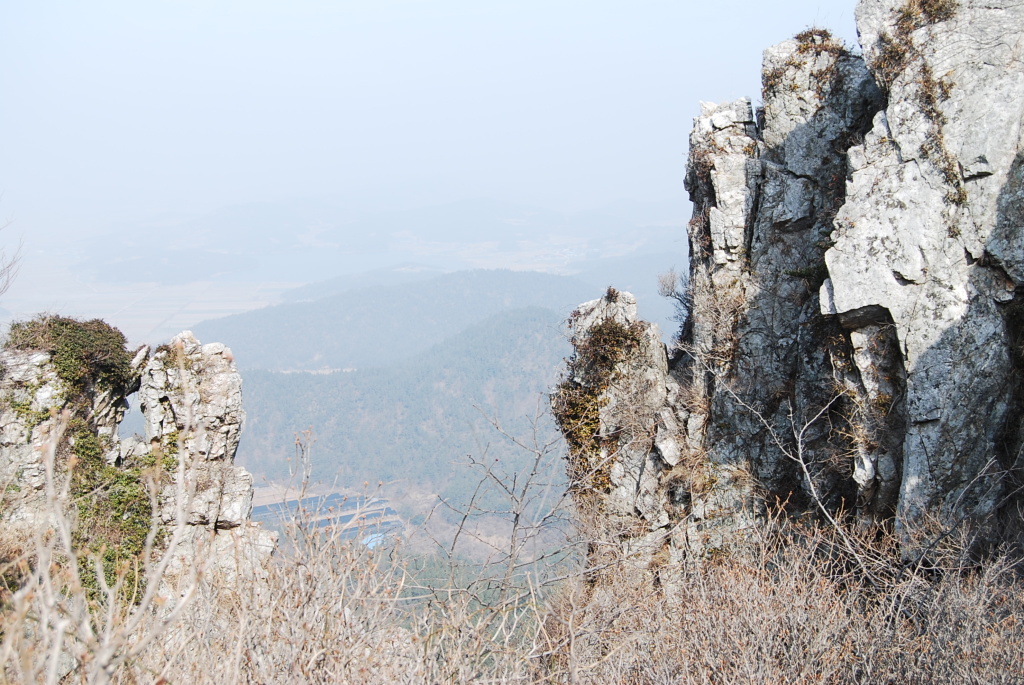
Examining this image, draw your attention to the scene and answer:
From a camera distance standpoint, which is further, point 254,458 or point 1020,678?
point 254,458

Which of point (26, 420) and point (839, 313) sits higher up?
point (839, 313)

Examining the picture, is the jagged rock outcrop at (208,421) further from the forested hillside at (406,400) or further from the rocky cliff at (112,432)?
the forested hillside at (406,400)

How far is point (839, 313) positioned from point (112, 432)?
16051 mm

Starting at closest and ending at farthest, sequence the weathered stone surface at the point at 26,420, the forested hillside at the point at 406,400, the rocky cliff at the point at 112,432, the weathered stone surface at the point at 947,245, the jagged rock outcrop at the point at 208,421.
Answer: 1. the weathered stone surface at the point at 947,245
2. the weathered stone surface at the point at 26,420
3. the rocky cliff at the point at 112,432
4. the jagged rock outcrop at the point at 208,421
5. the forested hillside at the point at 406,400

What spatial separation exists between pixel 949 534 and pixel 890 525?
959 mm

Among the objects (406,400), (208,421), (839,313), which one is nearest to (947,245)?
(839,313)

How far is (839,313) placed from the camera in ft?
37.8

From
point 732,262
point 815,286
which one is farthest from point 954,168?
point 732,262

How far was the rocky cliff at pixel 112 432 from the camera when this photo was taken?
14.4 meters

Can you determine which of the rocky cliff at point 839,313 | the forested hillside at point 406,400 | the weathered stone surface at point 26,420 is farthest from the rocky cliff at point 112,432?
the forested hillside at point 406,400

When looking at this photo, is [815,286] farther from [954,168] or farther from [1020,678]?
[1020,678]

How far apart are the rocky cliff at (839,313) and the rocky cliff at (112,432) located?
26.5 feet

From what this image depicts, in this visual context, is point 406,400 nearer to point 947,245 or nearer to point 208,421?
point 208,421

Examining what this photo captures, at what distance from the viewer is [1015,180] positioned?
35.5 feet
